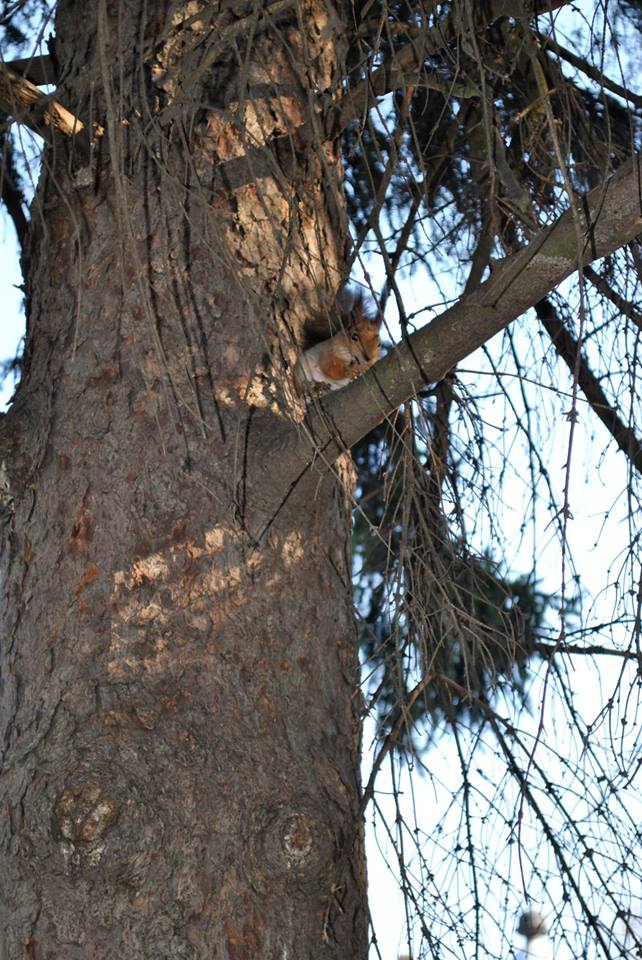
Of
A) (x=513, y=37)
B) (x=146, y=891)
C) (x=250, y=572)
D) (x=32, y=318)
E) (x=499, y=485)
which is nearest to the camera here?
(x=146, y=891)

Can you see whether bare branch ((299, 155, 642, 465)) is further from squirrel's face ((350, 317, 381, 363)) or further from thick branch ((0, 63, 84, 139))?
thick branch ((0, 63, 84, 139))

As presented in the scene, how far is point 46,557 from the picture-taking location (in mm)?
1638

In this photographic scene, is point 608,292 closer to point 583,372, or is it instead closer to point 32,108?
point 583,372

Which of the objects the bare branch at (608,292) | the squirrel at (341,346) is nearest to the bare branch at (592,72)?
the bare branch at (608,292)

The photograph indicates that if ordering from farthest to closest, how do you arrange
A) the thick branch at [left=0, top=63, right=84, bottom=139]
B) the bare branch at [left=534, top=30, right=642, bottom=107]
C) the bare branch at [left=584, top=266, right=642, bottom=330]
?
the bare branch at [left=584, top=266, right=642, bottom=330] < the bare branch at [left=534, top=30, right=642, bottom=107] < the thick branch at [left=0, top=63, right=84, bottom=139]

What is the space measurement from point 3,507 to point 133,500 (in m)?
Answer: 0.24

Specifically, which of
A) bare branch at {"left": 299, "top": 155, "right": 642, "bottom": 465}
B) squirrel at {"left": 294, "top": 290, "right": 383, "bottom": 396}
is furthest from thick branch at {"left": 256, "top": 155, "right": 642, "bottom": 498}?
squirrel at {"left": 294, "top": 290, "right": 383, "bottom": 396}

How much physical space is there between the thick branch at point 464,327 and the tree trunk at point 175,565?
0.07 metres

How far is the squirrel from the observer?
5.78 ft

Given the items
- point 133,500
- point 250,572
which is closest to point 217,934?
point 250,572

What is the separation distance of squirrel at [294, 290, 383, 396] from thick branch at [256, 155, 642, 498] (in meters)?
0.13

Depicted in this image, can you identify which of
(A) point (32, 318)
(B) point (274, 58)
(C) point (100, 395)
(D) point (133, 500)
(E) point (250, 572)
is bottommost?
(E) point (250, 572)

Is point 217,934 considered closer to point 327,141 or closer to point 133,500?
point 133,500

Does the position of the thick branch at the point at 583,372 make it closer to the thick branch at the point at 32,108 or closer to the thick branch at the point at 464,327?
the thick branch at the point at 464,327
